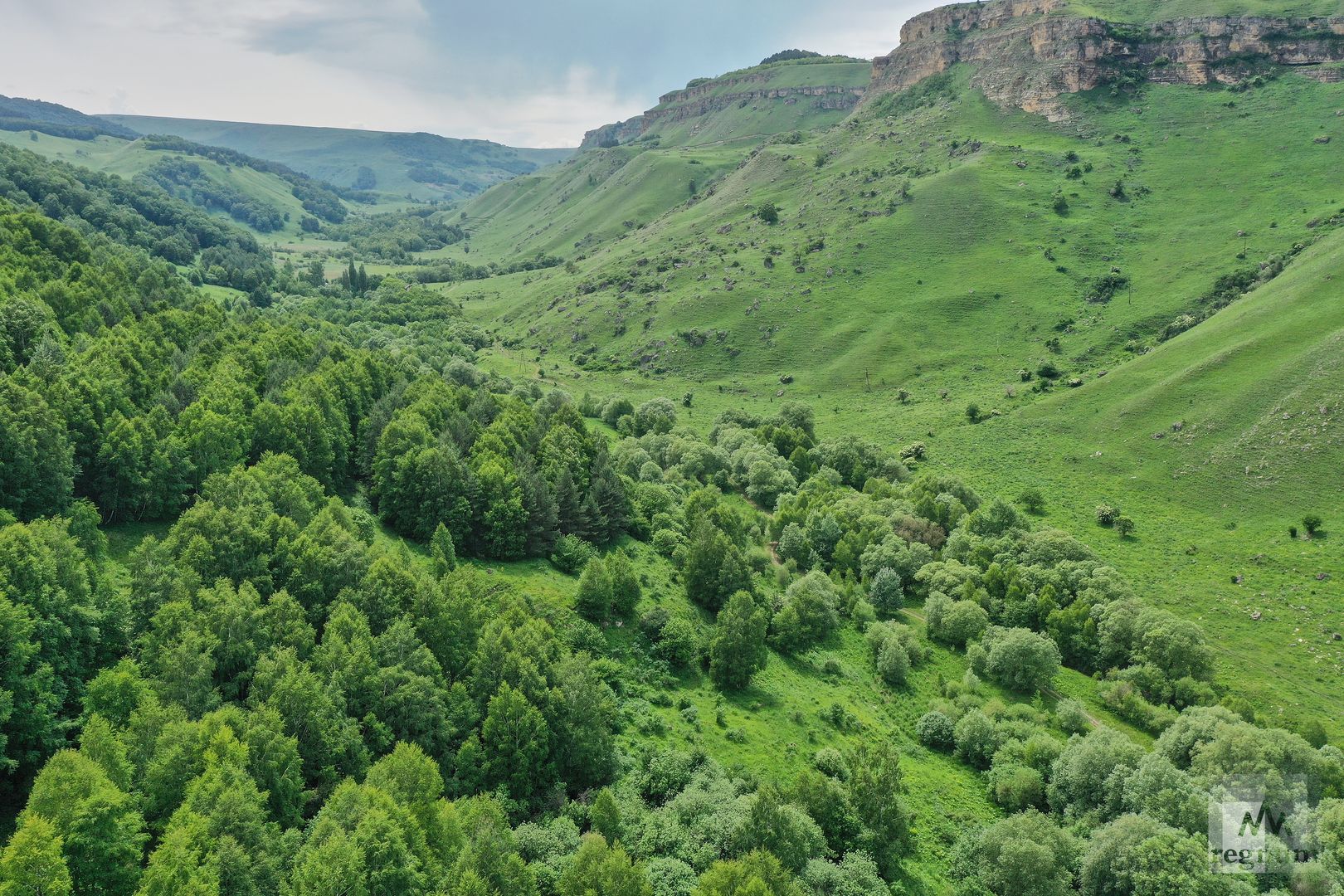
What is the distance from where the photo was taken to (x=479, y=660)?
54.6 metres

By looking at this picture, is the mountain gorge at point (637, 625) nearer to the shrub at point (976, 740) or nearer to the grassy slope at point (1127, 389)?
the shrub at point (976, 740)

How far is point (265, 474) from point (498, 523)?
2410 centimetres

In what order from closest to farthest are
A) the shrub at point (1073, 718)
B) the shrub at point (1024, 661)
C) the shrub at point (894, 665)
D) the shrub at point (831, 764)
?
the shrub at point (831, 764) → the shrub at point (1073, 718) → the shrub at point (1024, 661) → the shrub at point (894, 665)

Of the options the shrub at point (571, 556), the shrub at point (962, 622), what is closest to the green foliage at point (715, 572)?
the shrub at point (571, 556)

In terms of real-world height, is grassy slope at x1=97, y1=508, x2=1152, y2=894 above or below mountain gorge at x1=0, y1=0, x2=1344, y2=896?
below

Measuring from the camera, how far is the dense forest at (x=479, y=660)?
124 ft

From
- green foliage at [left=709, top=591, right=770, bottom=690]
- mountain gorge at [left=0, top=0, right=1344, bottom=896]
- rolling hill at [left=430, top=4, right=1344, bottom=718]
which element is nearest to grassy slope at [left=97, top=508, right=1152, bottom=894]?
mountain gorge at [left=0, top=0, right=1344, bottom=896]

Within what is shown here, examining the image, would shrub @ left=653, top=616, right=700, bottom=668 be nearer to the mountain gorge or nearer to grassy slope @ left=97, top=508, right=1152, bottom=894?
the mountain gorge

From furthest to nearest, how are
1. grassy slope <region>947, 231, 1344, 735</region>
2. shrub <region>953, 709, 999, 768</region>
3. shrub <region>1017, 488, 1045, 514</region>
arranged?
shrub <region>1017, 488, 1045, 514</region>, grassy slope <region>947, 231, 1344, 735</region>, shrub <region>953, 709, 999, 768</region>

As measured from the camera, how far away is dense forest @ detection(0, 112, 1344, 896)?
124 feet

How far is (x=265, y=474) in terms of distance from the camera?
228 feet

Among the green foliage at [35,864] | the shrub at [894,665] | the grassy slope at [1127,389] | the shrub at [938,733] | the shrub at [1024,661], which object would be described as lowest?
the shrub at [938,733]

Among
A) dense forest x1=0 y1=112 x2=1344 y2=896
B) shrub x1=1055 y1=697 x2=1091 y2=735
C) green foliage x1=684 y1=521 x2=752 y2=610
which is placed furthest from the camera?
green foliage x1=684 y1=521 x2=752 y2=610

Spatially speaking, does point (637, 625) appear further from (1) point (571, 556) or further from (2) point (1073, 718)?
(2) point (1073, 718)
